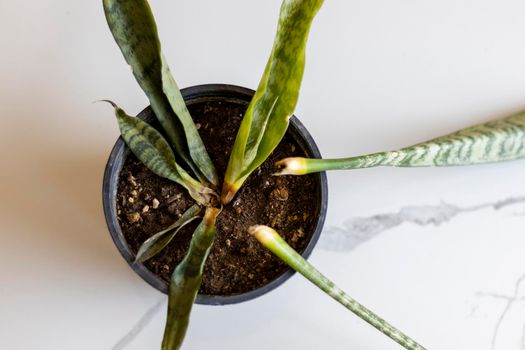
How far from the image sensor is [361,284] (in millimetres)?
765

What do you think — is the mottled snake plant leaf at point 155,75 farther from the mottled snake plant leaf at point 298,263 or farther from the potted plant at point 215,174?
the mottled snake plant leaf at point 298,263

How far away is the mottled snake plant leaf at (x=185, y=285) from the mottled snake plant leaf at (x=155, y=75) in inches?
2.5

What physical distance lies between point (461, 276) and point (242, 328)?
0.25 meters

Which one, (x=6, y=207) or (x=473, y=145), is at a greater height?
(x=473, y=145)

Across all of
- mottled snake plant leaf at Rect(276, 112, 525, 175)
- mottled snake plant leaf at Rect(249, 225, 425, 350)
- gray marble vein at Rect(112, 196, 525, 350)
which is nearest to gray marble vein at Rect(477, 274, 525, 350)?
gray marble vein at Rect(112, 196, 525, 350)

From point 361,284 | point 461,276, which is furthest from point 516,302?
point 361,284

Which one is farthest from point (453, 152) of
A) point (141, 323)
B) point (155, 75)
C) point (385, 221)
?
point (141, 323)

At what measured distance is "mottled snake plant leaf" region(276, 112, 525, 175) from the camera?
54 cm

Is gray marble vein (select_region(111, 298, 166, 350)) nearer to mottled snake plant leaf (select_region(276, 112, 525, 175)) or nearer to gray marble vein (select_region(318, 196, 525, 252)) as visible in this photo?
gray marble vein (select_region(318, 196, 525, 252))

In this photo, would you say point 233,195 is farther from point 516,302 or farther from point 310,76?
point 516,302

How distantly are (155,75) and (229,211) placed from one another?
15 cm

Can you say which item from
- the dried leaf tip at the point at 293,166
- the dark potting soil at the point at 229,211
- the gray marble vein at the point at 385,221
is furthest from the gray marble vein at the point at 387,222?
the dried leaf tip at the point at 293,166

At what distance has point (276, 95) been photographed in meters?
0.56

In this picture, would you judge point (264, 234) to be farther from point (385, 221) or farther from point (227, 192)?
point (385, 221)
